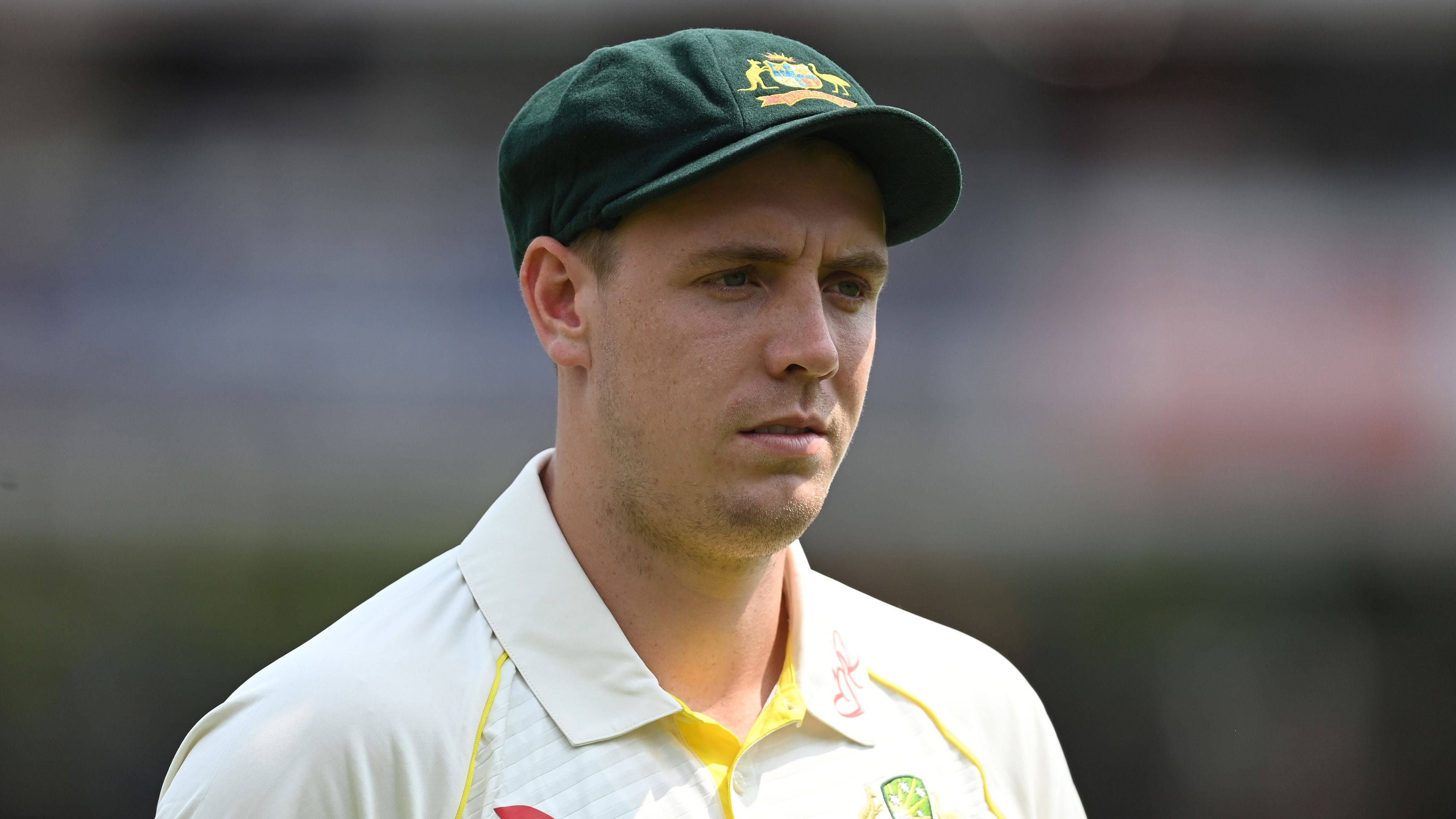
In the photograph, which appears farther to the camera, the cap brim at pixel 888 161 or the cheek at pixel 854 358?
the cheek at pixel 854 358

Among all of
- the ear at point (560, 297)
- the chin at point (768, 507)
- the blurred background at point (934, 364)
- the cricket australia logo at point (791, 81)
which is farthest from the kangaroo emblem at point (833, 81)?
the blurred background at point (934, 364)

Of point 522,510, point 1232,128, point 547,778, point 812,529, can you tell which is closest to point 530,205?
point 522,510

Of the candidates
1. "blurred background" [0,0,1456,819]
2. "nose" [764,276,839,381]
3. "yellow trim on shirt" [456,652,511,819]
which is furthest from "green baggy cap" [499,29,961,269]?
"blurred background" [0,0,1456,819]

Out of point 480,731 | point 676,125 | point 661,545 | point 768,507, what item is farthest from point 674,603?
A: point 676,125

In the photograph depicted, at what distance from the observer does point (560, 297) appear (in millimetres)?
1398

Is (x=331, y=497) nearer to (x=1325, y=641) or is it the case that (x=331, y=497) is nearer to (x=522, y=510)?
(x=522, y=510)

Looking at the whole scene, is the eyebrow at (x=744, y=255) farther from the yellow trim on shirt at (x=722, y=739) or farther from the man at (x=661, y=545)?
the yellow trim on shirt at (x=722, y=739)

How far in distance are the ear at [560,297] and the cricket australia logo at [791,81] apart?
0.97ft

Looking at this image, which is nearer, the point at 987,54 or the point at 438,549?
the point at 438,549

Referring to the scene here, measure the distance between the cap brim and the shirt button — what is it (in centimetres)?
64

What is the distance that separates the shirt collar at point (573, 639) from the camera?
3.97 feet

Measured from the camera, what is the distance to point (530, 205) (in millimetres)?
1408

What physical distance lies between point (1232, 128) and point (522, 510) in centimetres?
457

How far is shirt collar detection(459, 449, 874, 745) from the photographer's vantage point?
1211 mm
